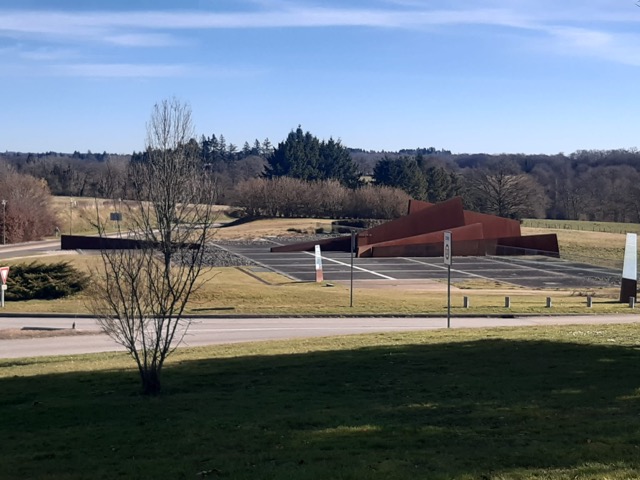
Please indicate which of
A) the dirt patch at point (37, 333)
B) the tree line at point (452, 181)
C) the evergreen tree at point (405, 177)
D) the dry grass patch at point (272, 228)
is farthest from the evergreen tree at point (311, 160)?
the dirt patch at point (37, 333)

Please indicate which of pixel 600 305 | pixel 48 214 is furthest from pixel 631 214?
pixel 600 305

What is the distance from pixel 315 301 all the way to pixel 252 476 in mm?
27145

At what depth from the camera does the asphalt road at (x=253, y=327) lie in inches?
866

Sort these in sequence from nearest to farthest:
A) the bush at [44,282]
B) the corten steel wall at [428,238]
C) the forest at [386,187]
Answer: the bush at [44,282], the corten steel wall at [428,238], the forest at [386,187]

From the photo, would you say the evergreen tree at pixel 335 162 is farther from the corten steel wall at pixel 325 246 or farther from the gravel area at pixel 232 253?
the corten steel wall at pixel 325 246

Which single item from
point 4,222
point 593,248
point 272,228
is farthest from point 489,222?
point 4,222

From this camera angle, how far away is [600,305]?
113ft

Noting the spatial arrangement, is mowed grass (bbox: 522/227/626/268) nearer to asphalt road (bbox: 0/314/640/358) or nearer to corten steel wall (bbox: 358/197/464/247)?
corten steel wall (bbox: 358/197/464/247)

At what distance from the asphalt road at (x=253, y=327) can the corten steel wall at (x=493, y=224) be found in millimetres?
29898

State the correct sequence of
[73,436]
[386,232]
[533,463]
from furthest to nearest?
[386,232] < [73,436] < [533,463]

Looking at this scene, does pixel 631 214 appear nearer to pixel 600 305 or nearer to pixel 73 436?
pixel 600 305

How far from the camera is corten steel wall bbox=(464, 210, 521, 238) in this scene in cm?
5947

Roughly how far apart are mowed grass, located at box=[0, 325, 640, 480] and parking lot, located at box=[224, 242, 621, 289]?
2955 centimetres

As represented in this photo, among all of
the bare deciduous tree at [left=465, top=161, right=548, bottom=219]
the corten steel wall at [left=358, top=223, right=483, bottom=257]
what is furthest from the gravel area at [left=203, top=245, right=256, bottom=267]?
the bare deciduous tree at [left=465, top=161, right=548, bottom=219]
